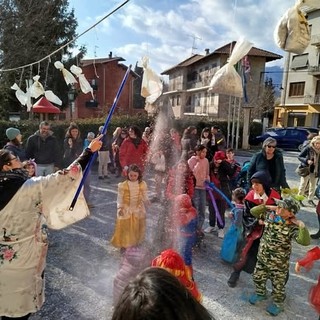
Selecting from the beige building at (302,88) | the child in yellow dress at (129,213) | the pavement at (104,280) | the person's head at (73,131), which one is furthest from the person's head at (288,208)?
the beige building at (302,88)

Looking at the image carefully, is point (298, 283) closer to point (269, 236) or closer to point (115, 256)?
point (269, 236)

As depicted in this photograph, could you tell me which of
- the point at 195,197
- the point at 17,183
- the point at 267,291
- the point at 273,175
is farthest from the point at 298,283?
the point at 17,183

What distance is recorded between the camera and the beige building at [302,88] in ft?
102

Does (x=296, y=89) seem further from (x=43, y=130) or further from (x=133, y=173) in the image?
(x=133, y=173)

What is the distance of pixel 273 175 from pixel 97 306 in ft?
9.11

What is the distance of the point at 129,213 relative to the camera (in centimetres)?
430

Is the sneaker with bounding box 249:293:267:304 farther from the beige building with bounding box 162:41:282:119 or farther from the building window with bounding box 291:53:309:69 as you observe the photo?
the building window with bounding box 291:53:309:69

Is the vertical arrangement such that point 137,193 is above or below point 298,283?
above

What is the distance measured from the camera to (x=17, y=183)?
2168 millimetres

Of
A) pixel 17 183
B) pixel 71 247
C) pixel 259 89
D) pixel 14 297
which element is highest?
pixel 259 89

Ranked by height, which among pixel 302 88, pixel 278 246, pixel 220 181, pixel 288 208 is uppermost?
pixel 302 88

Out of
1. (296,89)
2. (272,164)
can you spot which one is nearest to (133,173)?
(272,164)

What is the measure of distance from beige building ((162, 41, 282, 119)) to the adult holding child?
21237 millimetres

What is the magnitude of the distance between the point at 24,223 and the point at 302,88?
35192mm
